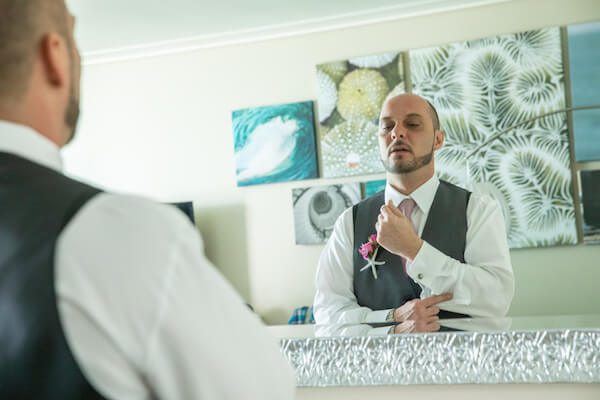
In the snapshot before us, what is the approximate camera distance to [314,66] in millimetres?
3736

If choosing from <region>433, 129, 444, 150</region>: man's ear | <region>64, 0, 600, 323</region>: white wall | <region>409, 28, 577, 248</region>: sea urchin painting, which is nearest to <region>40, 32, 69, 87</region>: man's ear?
<region>433, 129, 444, 150</region>: man's ear

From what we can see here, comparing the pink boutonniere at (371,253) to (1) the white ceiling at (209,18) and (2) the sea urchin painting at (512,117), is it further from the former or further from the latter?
(1) the white ceiling at (209,18)

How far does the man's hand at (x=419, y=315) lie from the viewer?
1077mm

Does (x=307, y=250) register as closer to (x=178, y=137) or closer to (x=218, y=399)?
(x=178, y=137)

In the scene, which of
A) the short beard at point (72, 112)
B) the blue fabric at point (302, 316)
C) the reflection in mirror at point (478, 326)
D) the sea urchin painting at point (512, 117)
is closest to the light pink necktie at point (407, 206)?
the reflection in mirror at point (478, 326)

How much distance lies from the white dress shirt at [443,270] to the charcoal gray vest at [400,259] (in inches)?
0.5

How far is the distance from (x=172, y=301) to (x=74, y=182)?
13 centimetres

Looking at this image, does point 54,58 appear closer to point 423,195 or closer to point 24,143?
point 24,143

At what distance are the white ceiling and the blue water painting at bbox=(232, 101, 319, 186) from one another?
0.55 metres

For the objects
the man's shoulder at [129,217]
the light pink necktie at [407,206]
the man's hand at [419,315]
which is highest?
the man's shoulder at [129,217]

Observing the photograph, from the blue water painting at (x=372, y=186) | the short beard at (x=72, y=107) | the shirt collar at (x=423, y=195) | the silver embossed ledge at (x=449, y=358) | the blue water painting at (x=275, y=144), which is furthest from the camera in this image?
the blue water painting at (x=275, y=144)

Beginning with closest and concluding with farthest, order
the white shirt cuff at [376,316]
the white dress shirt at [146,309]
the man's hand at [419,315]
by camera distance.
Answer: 1. the white dress shirt at [146,309]
2. the man's hand at [419,315]
3. the white shirt cuff at [376,316]

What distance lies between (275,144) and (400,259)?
268 cm

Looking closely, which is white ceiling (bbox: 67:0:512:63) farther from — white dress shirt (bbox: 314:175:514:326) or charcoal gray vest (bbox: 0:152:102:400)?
charcoal gray vest (bbox: 0:152:102:400)
